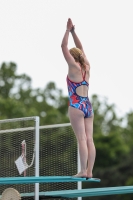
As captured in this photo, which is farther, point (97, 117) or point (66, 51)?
point (97, 117)

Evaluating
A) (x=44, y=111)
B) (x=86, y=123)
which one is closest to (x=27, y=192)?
(x=86, y=123)

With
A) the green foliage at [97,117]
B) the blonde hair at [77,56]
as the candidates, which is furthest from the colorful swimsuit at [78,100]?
the green foliage at [97,117]

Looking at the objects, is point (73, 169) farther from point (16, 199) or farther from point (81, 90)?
point (81, 90)

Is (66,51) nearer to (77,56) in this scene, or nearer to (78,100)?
(77,56)

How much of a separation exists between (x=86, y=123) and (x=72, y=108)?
344mm

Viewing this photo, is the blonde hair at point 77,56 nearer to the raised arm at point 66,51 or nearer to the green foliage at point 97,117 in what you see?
the raised arm at point 66,51

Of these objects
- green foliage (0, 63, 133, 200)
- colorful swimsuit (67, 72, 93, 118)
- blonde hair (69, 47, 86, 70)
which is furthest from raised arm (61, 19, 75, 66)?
green foliage (0, 63, 133, 200)

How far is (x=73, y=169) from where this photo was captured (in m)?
14.3

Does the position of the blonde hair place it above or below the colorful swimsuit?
above

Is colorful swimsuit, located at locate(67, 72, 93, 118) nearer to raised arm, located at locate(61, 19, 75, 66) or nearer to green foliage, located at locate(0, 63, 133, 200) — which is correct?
raised arm, located at locate(61, 19, 75, 66)

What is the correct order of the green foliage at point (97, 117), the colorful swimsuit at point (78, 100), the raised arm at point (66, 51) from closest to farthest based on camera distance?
the raised arm at point (66, 51)
the colorful swimsuit at point (78, 100)
the green foliage at point (97, 117)

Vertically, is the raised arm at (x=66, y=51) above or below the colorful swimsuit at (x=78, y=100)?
above

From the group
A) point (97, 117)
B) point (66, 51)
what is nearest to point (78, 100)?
point (66, 51)

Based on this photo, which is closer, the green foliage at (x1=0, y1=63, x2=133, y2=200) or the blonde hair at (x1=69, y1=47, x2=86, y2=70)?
the blonde hair at (x1=69, y1=47, x2=86, y2=70)
